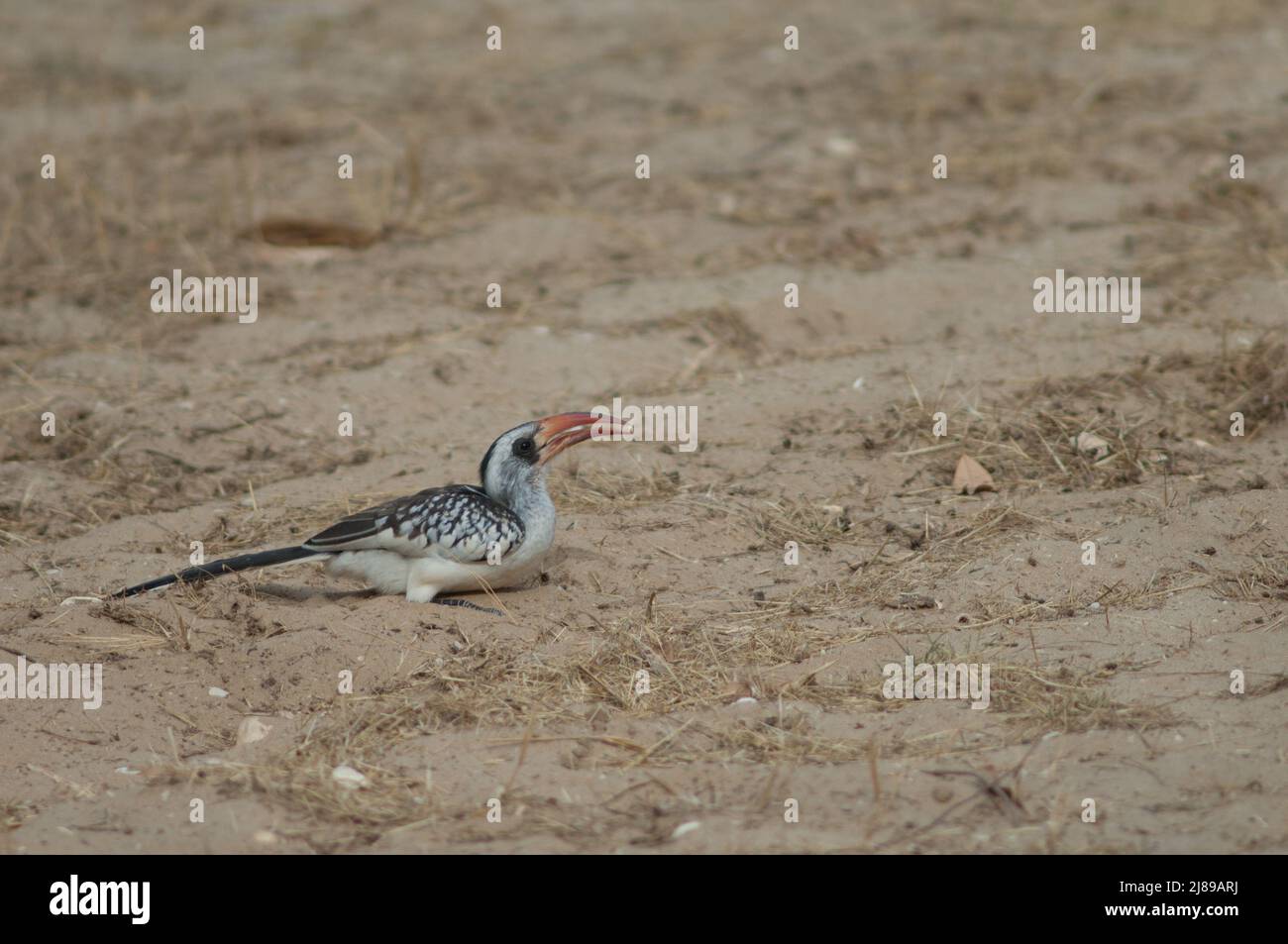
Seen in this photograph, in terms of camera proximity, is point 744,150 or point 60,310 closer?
point 60,310

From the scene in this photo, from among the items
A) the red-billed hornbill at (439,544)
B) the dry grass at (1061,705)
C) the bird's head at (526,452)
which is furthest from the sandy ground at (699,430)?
the bird's head at (526,452)

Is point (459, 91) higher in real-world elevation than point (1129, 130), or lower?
higher

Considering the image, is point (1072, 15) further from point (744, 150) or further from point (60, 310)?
point (60, 310)

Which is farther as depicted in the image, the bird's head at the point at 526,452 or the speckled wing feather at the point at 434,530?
the bird's head at the point at 526,452

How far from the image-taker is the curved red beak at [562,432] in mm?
5168

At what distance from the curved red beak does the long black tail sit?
83 centimetres

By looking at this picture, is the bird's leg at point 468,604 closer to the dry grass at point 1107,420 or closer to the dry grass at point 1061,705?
the dry grass at point 1061,705

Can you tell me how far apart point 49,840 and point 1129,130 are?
7.76 metres

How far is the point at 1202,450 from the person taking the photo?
5.75 metres

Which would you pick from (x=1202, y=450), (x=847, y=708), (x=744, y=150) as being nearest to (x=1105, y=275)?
(x=1202, y=450)

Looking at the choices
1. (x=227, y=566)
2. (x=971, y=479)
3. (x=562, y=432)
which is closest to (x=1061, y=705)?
(x=971, y=479)

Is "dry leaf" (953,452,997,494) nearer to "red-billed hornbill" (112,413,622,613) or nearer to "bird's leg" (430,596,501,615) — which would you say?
"red-billed hornbill" (112,413,622,613)

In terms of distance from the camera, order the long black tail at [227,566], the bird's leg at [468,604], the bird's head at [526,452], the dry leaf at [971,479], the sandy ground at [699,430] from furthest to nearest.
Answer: the dry leaf at [971,479], the bird's head at [526,452], the bird's leg at [468,604], the long black tail at [227,566], the sandy ground at [699,430]

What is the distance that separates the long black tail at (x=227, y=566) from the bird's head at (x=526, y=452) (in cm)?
63
